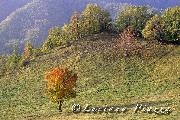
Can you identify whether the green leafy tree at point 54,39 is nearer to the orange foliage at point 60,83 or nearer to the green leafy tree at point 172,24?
the green leafy tree at point 172,24

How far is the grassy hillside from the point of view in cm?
8738

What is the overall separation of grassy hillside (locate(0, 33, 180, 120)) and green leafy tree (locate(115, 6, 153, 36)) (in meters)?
7.55

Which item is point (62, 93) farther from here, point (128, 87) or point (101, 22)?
point (101, 22)

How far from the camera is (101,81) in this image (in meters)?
114

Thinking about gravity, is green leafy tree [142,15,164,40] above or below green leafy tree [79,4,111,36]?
below

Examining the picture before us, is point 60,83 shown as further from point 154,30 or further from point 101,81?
point 154,30

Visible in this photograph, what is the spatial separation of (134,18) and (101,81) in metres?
46.4

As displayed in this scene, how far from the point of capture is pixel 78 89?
110125mm

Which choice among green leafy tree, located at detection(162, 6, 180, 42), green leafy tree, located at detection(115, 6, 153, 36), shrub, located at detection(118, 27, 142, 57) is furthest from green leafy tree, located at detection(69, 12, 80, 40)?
green leafy tree, located at detection(162, 6, 180, 42)

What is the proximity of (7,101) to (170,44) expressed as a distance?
54.8m

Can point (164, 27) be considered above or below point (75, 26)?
below

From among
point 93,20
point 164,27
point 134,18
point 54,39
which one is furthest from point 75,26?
point 164,27

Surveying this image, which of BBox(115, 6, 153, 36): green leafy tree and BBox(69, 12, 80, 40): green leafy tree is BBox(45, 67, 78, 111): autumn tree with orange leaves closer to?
BBox(115, 6, 153, 36): green leafy tree

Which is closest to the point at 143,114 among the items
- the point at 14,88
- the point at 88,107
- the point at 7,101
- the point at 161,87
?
the point at 88,107
